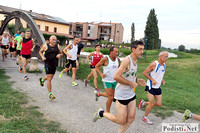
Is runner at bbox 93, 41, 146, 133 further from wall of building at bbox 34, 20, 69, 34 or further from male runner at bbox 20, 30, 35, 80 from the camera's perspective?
wall of building at bbox 34, 20, 69, 34

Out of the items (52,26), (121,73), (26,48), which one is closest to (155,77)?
(121,73)

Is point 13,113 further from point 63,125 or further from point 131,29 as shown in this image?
point 131,29

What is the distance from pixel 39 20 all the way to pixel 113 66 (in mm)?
53396

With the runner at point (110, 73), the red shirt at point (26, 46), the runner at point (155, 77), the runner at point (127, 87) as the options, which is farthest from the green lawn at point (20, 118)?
the red shirt at point (26, 46)

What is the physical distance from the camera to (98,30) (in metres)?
80.7

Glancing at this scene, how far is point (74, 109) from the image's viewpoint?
5.32m

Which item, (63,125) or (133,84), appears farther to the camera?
(63,125)

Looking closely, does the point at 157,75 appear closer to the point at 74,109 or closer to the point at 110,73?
the point at 110,73

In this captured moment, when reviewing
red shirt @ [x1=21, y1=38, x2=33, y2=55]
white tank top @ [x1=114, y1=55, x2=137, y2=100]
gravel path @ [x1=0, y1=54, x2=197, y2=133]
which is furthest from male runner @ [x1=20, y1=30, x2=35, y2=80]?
white tank top @ [x1=114, y1=55, x2=137, y2=100]

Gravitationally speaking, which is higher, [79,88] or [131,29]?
[131,29]

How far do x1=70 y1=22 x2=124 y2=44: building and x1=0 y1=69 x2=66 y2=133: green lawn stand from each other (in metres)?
73.5

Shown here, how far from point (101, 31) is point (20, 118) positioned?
261 feet

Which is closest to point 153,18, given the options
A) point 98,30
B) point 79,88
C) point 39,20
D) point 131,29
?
point 131,29

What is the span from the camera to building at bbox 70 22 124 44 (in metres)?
77.6
